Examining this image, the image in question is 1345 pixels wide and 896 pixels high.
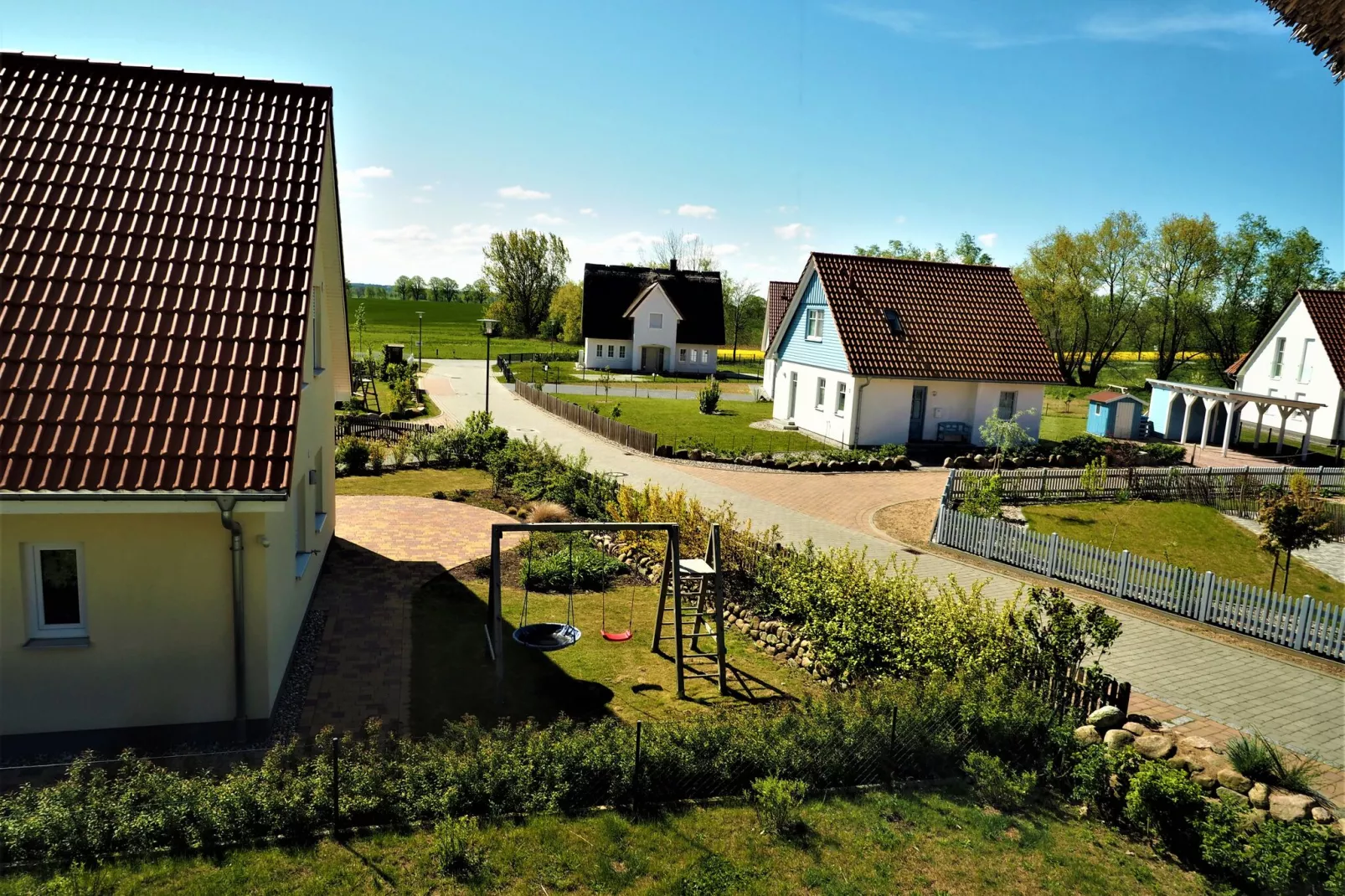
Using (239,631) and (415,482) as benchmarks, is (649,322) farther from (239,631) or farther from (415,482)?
(239,631)

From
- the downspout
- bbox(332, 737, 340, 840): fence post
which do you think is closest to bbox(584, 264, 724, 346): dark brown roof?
the downspout

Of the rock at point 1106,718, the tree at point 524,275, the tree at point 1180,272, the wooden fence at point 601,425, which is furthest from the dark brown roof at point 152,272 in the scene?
the tree at point 524,275

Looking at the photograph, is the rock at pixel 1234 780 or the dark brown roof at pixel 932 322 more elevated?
the dark brown roof at pixel 932 322

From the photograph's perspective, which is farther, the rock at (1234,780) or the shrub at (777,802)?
the rock at (1234,780)

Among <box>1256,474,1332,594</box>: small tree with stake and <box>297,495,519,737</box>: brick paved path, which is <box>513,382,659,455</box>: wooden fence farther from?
<box>1256,474,1332,594</box>: small tree with stake

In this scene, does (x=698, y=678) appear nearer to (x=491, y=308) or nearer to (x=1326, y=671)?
(x=1326, y=671)

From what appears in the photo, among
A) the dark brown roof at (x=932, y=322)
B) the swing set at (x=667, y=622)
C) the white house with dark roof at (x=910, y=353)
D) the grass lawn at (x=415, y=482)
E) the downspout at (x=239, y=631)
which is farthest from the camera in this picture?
the dark brown roof at (x=932, y=322)

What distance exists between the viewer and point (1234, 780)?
8.34 meters

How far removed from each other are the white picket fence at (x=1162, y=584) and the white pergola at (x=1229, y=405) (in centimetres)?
1965

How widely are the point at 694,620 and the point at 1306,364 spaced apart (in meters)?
36.3

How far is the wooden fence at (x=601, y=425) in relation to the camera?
29.0 meters

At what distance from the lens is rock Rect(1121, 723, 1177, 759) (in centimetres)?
883

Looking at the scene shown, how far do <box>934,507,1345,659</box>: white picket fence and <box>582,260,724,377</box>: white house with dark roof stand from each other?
44351mm

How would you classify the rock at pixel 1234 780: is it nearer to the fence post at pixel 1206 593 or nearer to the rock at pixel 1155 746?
the rock at pixel 1155 746
